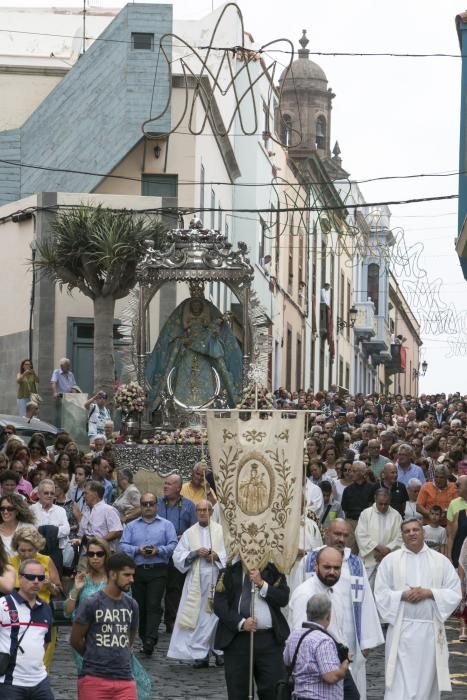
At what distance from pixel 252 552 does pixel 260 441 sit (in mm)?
727

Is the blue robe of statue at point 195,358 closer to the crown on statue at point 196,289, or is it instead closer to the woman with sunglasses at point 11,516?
the crown on statue at point 196,289

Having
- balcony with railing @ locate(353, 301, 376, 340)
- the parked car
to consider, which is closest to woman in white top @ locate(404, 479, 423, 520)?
the parked car

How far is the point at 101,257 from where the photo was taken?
99.9 feet

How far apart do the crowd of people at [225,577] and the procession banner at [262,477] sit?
0.44ft

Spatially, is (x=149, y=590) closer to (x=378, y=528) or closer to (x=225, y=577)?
(x=378, y=528)

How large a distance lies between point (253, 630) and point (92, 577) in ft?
3.53

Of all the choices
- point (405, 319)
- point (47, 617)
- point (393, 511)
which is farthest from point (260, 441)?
point (405, 319)

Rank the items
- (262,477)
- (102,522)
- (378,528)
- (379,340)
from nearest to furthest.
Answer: (262,477), (102,522), (378,528), (379,340)

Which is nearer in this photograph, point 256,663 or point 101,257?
point 256,663

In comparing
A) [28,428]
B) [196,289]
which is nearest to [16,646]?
[28,428]

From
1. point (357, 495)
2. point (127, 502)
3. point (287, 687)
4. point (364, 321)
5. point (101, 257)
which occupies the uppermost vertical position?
point (364, 321)

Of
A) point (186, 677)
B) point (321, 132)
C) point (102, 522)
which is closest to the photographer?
point (186, 677)

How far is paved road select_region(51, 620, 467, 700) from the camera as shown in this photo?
13938 mm

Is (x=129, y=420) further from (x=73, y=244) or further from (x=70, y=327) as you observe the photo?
(x=70, y=327)
